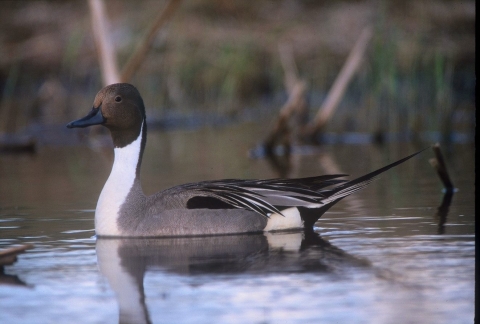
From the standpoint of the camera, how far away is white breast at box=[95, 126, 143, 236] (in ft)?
21.1

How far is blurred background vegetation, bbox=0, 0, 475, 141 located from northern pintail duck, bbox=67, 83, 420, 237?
7.63 m

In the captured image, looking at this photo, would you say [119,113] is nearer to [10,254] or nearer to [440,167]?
[10,254]

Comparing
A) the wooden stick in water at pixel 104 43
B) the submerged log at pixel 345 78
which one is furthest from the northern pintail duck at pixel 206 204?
the wooden stick in water at pixel 104 43

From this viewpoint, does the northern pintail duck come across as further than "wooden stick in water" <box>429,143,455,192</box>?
No

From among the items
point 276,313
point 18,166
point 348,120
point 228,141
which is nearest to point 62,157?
point 18,166

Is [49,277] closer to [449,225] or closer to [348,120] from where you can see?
[449,225]

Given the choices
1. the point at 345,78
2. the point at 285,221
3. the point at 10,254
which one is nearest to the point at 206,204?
the point at 285,221

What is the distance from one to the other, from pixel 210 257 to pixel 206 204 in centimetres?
86

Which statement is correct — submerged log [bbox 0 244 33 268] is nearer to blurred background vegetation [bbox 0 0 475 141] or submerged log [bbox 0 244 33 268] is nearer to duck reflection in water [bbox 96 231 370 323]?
duck reflection in water [bbox 96 231 370 323]

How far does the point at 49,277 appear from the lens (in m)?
5.12

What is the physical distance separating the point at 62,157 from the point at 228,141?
2.43m

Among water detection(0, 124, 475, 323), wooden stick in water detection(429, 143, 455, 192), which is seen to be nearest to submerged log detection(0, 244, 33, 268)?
water detection(0, 124, 475, 323)

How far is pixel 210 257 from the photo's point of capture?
5559 millimetres

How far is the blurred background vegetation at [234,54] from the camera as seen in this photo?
16.2 meters
